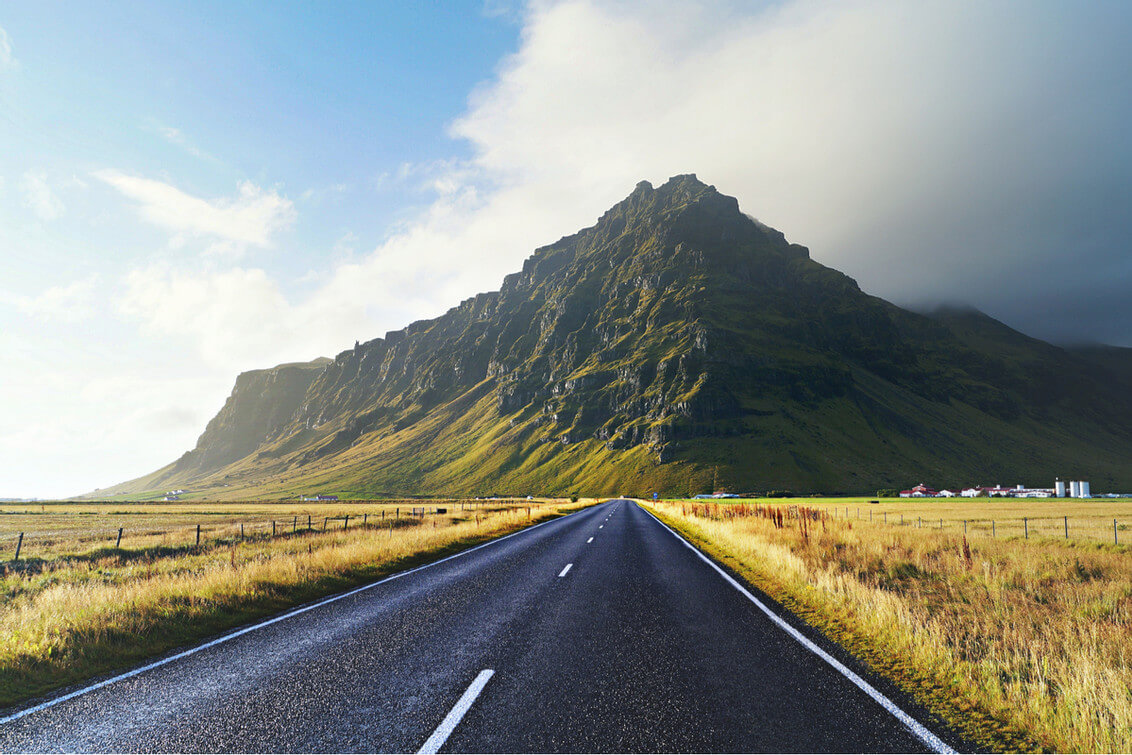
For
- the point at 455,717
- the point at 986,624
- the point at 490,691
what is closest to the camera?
the point at 455,717

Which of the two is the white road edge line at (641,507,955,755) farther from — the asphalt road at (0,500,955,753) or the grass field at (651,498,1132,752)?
the grass field at (651,498,1132,752)

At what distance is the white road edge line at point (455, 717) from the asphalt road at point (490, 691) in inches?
0.8

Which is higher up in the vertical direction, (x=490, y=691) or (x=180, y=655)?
(x=490, y=691)

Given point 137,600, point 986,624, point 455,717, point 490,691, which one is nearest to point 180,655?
point 137,600

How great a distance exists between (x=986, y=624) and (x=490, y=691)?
24.3ft

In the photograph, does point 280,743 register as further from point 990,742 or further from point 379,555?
point 379,555

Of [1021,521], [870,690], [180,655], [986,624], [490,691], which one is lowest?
[1021,521]

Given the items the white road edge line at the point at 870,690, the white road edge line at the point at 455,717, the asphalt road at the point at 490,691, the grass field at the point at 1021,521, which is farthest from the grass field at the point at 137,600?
the grass field at the point at 1021,521

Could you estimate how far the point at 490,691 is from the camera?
5.43 metres

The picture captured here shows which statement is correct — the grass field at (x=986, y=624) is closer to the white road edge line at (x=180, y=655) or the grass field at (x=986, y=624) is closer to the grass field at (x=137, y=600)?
the white road edge line at (x=180, y=655)

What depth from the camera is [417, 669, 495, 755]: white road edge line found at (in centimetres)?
423

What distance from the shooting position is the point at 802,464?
144125 mm

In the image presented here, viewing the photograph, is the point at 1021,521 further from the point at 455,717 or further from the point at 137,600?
the point at 137,600

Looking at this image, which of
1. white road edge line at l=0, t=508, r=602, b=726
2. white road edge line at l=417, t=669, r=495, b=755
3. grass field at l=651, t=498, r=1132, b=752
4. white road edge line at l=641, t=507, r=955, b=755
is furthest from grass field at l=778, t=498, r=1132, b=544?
white road edge line at l=417, t=669, r=495, b=755
